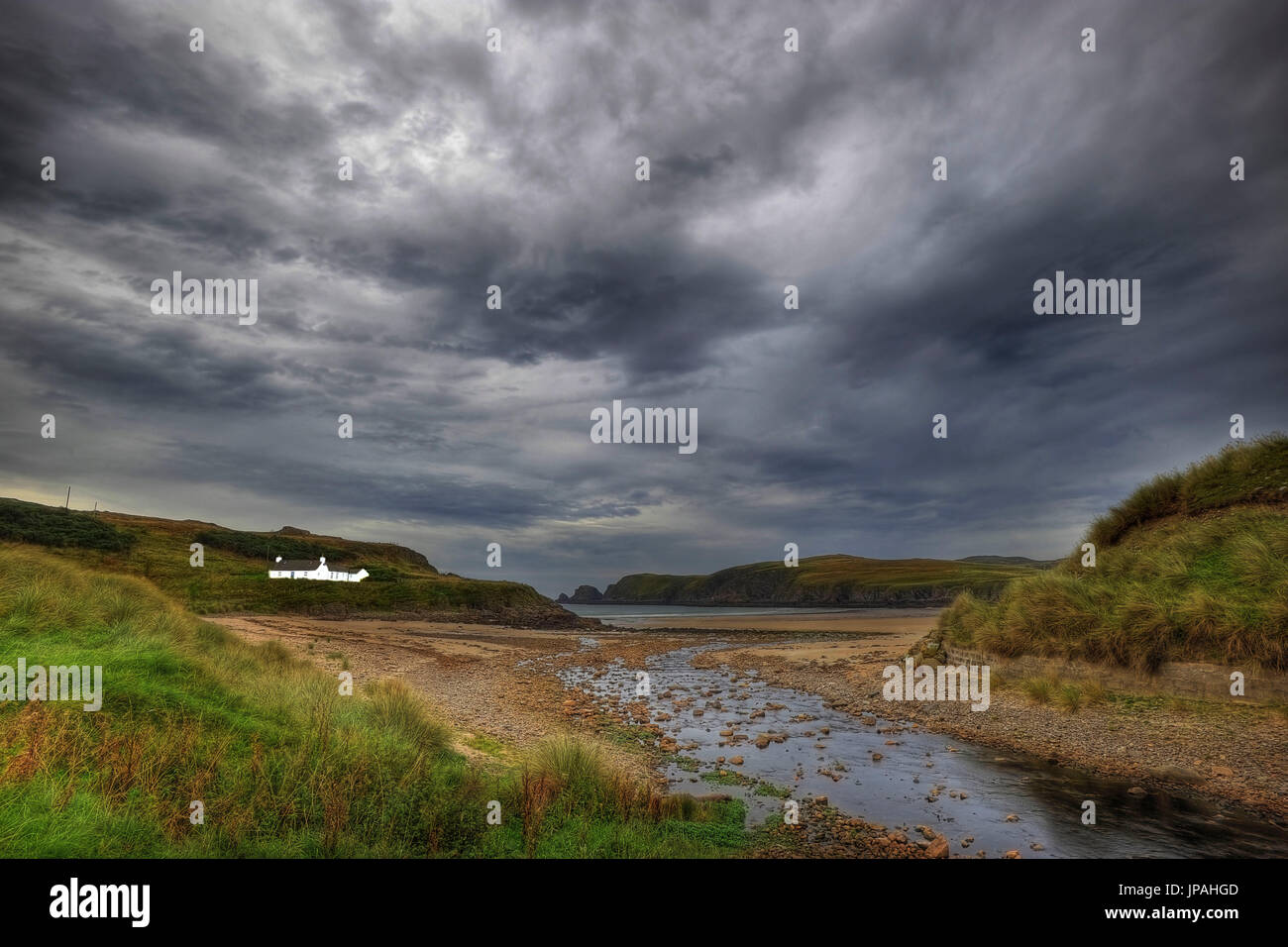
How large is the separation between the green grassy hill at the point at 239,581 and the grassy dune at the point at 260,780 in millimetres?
58915

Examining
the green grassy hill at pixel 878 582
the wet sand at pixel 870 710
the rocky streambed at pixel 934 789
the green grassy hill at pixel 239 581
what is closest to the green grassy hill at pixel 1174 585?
the wet sand at pixel 870 710

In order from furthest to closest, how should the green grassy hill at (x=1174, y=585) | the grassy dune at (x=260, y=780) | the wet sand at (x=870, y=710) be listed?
the green grassy hill at (x=1174, y=585) → the wet sand at (x=870, y=710) → the grassy dune at (x=260, y=780)

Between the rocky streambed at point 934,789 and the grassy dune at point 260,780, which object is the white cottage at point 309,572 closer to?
the rocky streambed at point 934,789

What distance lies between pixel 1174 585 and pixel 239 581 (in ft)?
320

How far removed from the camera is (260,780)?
8.69 m

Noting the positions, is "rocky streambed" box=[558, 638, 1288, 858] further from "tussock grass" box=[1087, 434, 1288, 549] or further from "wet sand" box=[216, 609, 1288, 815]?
"tussock grass" box=[1087, 434, 1288, 549]

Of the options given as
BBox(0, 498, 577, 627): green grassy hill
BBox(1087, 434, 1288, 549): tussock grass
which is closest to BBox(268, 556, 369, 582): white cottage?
BBox(0, 498, 577, 627): green grassy hill

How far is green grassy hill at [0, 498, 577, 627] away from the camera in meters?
72.1

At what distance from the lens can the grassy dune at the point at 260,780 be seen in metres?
7.19

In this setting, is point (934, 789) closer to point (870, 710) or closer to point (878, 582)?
point (870, 710)

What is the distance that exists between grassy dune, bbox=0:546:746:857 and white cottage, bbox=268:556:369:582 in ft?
290

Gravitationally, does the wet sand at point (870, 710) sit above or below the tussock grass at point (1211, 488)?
below

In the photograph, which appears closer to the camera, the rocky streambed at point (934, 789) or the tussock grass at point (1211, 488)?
the rocky streambed at point (934, 789)

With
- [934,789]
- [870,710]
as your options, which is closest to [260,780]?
[934,789]
